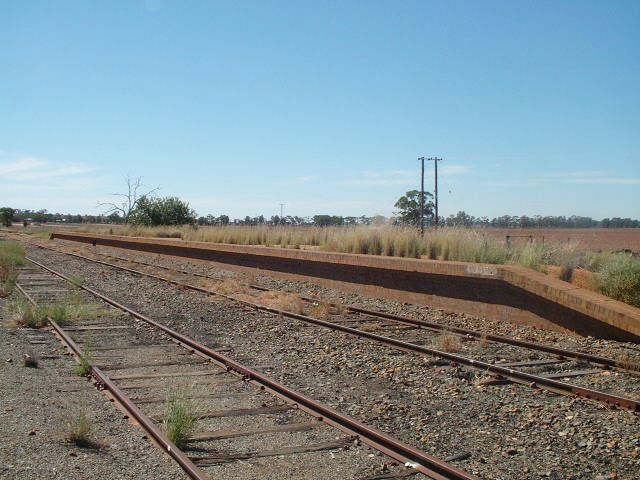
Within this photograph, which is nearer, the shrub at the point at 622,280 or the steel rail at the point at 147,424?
the steel rail at the point at 147,424

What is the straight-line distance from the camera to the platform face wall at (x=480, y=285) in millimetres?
12906

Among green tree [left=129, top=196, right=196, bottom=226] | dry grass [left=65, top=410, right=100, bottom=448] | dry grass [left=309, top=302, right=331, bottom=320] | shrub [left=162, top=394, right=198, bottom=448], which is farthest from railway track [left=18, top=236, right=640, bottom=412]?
green tree [left=129, top=196, right=196, bottom=226]

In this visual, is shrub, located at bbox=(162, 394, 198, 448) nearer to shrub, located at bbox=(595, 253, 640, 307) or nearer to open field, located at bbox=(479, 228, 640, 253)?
shrub, located at bbox=(595, 253, 640, 307)

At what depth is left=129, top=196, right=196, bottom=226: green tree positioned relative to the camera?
6150cm

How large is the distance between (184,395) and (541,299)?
8.35 metres

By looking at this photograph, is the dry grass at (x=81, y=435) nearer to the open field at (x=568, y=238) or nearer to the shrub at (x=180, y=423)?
the shrub at (x=180, y=423)

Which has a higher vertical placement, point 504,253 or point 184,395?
point 504,253

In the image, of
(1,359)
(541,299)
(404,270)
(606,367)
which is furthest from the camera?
(404,270)

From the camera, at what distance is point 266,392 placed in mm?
9258

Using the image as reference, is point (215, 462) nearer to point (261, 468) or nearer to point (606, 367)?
point (261, 468)

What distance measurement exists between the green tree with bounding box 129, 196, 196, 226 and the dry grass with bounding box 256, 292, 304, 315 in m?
43.1

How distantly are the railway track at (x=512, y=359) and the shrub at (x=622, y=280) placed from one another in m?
3.04

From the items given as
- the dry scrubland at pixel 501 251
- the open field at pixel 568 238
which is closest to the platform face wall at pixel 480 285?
the dry scrubland at pixel 501 251

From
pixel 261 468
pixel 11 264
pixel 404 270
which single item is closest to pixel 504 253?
pixel 404 270
